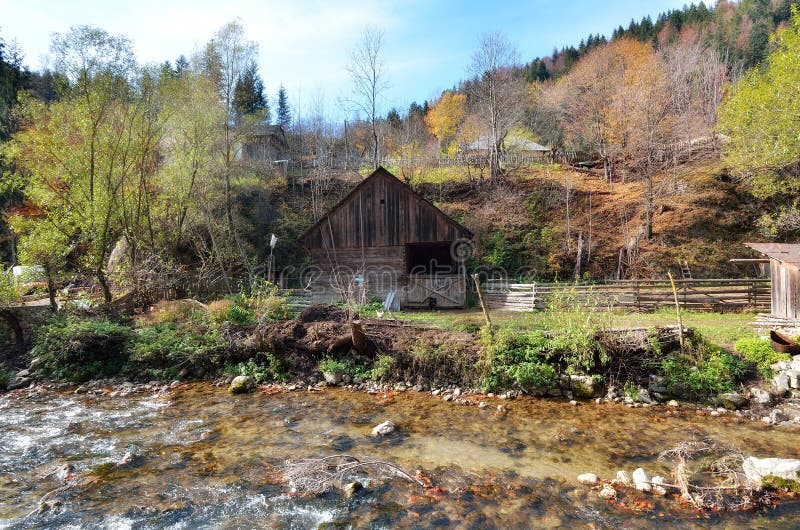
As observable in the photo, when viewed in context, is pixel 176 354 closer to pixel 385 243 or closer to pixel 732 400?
pixel 385 243

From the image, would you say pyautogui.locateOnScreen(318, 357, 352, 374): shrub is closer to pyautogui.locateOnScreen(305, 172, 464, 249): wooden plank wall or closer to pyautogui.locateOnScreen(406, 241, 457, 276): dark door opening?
pyautogui.locateOnScreen(305, 172, 464, 249): wooden plank wall

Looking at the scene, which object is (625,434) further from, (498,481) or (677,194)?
(677,194)

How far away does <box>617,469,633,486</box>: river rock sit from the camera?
6391 mm

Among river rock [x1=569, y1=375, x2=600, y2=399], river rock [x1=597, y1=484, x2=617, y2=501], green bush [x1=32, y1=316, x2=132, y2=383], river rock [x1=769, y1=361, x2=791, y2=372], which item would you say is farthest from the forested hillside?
river rock [x1=597, y1=484, x2=617, y2=501]

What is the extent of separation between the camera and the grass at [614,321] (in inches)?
429

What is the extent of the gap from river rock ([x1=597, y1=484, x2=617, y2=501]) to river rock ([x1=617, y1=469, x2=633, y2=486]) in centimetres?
32

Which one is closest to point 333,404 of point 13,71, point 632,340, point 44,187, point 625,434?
point 625,434

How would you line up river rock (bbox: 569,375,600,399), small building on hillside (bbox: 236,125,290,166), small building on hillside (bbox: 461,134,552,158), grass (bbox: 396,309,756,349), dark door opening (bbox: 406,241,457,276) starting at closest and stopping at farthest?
river rock (bbox: 569,375,600,399)
grass (bbox: 396,309,756,349)
dark door opening (bbox: 406,241,457,276)
small building on hillside (bbox: 236,125,290,166)
small building on hillside (bbox: 461,134,552,158)

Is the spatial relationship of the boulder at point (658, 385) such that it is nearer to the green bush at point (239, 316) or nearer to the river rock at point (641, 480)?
the river rock at point (641, 480)

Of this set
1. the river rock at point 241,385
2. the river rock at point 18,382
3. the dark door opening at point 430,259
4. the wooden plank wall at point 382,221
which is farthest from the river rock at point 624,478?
the river rock at point 18,382

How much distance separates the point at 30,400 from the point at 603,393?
598 inches

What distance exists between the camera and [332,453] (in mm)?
7621

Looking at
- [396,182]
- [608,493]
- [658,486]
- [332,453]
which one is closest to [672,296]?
[396,182]

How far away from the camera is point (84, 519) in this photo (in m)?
5.69
